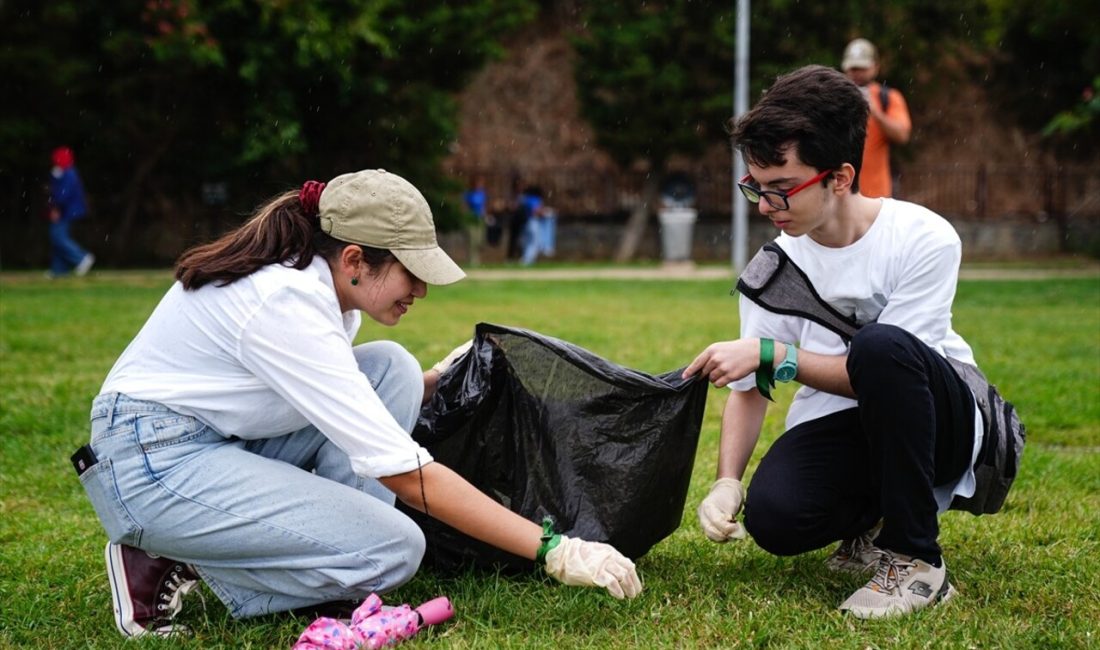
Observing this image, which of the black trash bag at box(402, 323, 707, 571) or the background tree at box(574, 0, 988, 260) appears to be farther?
the background tree at box(574, 0, 988, 260)

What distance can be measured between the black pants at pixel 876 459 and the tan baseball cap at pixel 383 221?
38.6 inches

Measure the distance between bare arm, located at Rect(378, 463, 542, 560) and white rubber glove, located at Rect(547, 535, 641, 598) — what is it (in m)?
0.06

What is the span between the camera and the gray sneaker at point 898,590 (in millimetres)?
2910

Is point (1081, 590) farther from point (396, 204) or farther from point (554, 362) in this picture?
point (396, 204)

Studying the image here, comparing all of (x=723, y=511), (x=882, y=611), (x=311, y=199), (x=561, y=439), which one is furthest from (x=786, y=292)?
(x=311, y=199)

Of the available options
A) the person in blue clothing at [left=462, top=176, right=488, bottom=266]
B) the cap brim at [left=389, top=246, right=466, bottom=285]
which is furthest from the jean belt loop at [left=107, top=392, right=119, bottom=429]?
the person in blue clothing at [left=462, top=176, right=488, bottom=266]

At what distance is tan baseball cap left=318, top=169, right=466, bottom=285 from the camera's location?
107 inches

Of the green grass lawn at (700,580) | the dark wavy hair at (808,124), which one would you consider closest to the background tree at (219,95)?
the green grass lawn at (700,580)

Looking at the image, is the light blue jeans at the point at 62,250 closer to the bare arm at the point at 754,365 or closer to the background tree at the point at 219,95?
the background tree at the point at 219,95

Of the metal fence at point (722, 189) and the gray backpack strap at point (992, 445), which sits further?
the metal fence at point (722, 189)

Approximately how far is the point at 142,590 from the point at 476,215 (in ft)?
62.1

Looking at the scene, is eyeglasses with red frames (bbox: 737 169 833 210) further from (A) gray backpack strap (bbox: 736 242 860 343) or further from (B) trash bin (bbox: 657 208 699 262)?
(B) trash bin (bbox: 657 208 699 262)

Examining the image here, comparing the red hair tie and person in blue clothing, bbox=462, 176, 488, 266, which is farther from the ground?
the red hair tie

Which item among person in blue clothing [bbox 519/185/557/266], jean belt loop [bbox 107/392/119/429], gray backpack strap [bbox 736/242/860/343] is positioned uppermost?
gray backpack strap [bbox 736/242/860/343]
